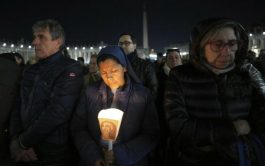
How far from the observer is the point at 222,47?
2797 millimetres

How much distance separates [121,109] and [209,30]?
1.16 metres

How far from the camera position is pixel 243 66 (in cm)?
297

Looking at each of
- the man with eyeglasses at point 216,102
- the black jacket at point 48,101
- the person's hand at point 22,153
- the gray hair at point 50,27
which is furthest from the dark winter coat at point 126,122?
the gray hair at point 50,27

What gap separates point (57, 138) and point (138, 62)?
2.25 meters

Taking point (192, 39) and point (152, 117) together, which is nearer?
point (192, 39)

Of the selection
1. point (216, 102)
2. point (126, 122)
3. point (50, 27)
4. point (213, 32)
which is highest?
point (50, 27)

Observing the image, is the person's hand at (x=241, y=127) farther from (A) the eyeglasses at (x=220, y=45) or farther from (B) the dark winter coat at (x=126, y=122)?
(B) the dark winter coat at (x=126, y=122)

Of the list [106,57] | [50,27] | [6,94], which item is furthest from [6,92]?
[106,57]

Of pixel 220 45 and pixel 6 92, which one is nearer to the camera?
pixel 220 45

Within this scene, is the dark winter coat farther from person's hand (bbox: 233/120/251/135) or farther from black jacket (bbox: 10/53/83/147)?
person's hand (bbox: 233/120/251/135)

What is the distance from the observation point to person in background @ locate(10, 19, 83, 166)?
343cm

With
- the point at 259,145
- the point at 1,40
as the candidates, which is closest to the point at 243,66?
the point at 259,145

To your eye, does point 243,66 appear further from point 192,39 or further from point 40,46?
point 40,46

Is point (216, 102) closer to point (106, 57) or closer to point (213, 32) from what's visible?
point (213, 32)
